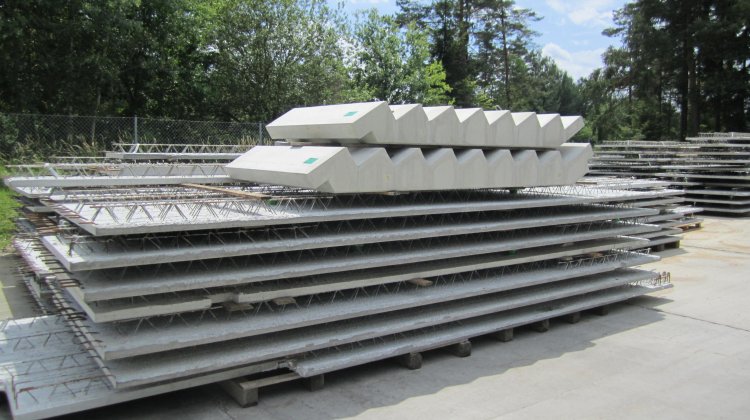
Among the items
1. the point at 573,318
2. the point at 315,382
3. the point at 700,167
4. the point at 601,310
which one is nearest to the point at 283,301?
the point at 315,382

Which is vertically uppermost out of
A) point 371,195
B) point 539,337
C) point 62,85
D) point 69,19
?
point 69,19

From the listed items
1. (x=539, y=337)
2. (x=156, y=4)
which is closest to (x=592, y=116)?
(x=156, y=4)

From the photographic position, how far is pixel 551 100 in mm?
65562

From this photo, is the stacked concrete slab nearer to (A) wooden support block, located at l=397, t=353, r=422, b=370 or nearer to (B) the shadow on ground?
(A) wooden support block, located at l=397, t=353, r=422, b=370

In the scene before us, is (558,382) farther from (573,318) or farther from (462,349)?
(573,318)

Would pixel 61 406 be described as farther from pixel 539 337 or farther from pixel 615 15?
pixel 615 15

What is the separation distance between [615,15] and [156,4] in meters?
34.4

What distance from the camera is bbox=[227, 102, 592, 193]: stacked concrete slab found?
808cm

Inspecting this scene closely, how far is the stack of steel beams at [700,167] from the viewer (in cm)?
2517

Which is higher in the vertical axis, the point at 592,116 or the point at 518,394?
the point at 592,116

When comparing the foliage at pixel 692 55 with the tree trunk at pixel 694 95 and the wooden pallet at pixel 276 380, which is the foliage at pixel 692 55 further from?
the wooden pallet at pixel 276 380

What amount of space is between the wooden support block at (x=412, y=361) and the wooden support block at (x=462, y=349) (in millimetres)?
779

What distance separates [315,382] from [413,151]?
11.4 ft

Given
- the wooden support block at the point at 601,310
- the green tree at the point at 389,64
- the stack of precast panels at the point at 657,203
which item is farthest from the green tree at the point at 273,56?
the wooden support block at the point at 601,310
